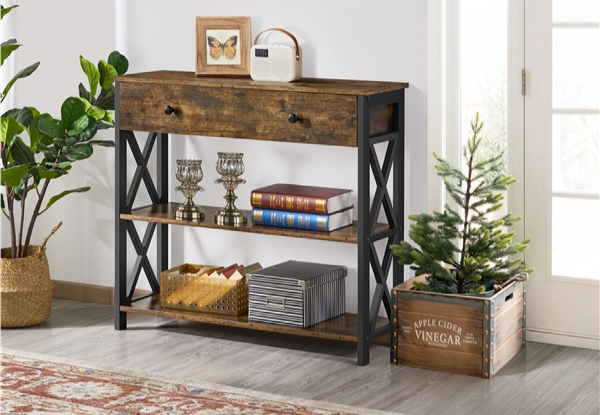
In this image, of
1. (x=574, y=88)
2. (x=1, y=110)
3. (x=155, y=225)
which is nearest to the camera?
(x=574, y=88)

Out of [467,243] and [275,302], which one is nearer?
[467,243]

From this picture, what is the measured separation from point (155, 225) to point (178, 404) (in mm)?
1353

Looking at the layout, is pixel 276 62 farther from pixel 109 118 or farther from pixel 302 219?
pixel 109 118

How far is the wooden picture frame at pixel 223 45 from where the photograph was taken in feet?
13.6

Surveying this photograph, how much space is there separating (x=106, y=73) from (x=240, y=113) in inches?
32.9

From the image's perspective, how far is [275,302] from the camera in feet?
12.9

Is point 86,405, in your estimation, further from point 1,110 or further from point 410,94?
point 1,110

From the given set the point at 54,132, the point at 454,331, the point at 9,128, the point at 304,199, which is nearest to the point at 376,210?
the point at 304,199

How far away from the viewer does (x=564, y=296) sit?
155 inches

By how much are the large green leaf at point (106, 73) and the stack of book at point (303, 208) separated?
911 millimetres

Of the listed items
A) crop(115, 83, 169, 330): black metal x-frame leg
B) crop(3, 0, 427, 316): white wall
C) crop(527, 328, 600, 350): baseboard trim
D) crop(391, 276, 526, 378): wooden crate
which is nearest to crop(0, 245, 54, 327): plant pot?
crop(115, 83, 169, 330): black metal x-frame leg

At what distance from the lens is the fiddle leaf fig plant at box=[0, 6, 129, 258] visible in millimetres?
4145

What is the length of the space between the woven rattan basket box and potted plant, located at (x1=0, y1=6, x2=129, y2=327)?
58 cm

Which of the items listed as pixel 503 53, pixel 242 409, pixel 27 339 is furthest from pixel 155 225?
pixel 503 53
